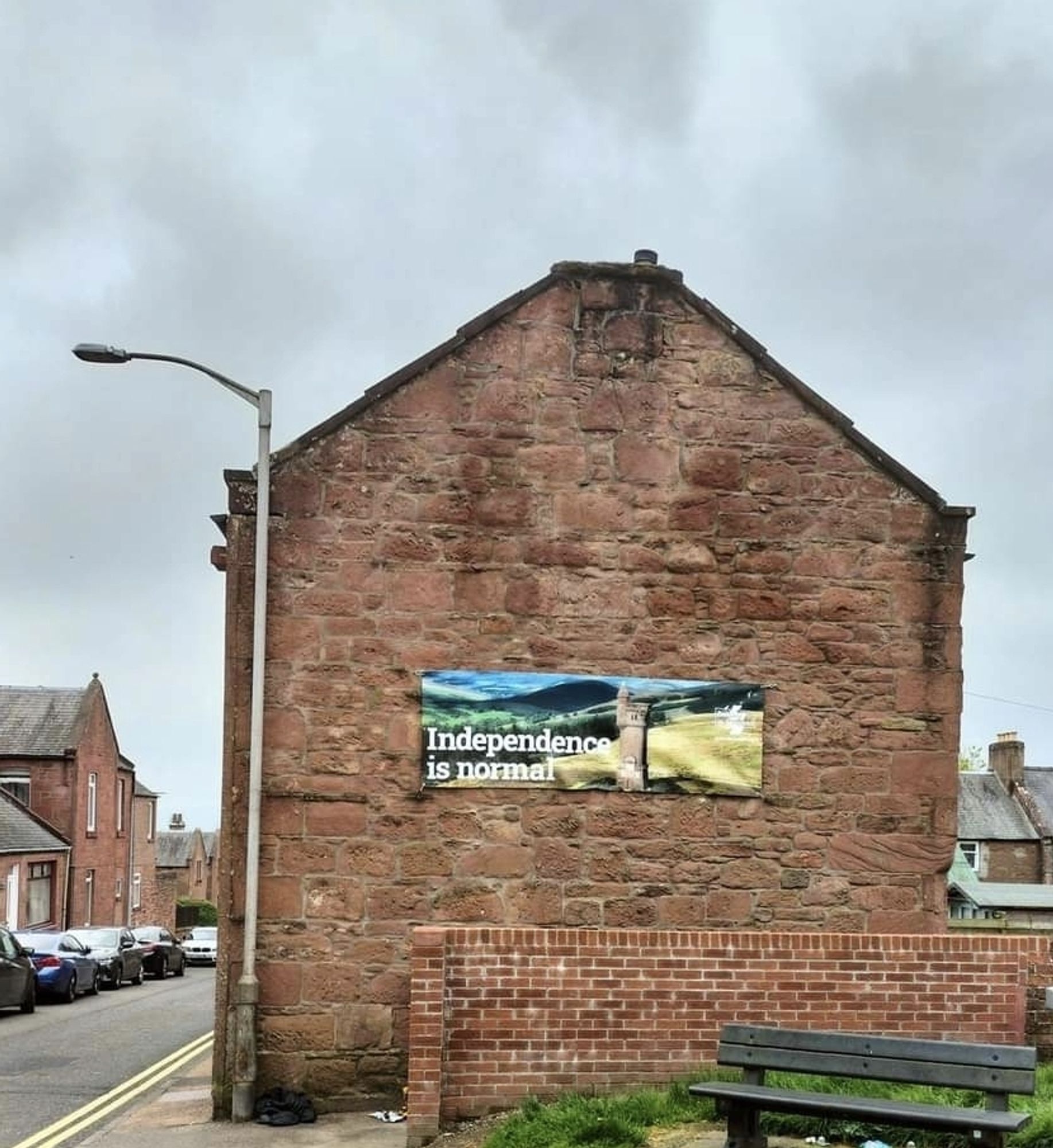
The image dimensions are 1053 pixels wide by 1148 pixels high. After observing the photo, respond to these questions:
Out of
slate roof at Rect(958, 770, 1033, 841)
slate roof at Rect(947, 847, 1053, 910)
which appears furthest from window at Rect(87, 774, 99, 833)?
slate roof at Rect(958, 770, 1033, 841)

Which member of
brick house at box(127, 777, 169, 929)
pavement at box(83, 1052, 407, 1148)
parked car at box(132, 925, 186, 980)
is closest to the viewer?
pavement at box(83, 1052, 407, 1148)

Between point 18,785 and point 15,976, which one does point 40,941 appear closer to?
point 15,976

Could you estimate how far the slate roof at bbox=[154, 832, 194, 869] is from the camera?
79.5 m

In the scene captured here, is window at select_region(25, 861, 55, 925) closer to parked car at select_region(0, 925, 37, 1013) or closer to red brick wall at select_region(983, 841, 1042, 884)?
parked car at select_region(0, 925, 37, 1013)

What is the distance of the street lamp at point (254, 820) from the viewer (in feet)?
33.8

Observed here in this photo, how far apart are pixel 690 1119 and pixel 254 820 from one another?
13.5 feet

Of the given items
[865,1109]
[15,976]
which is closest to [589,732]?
[865,1109]

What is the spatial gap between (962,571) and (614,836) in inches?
151

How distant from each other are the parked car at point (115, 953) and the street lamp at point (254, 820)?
21.3 meters

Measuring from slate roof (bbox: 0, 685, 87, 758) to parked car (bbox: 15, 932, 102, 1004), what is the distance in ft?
60.7

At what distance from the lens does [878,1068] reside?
743cm

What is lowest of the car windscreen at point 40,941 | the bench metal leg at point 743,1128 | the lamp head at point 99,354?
the car windscreen at point 40,941

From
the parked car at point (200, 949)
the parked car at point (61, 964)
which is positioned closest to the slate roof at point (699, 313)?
the parked car at point (61, 964)

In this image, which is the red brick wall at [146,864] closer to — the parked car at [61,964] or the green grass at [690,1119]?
the parked car at [61,964]
